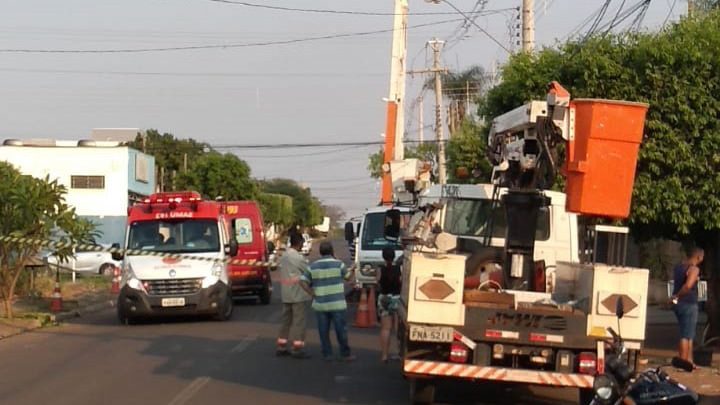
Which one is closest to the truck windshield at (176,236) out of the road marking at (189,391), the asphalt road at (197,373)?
the asphalt road at (197,373)

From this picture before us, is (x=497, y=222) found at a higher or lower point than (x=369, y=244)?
higher

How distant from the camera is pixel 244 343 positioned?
63.3 feet

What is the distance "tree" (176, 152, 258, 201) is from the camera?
6956cm

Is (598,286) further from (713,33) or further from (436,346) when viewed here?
(713,33)

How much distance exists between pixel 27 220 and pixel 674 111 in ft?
44.0

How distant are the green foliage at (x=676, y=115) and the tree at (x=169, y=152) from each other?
6087 cm

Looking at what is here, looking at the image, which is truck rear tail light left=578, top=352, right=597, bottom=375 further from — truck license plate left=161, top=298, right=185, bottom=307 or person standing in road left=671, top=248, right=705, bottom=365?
truck license plate left=161, top=298, right=185, bottom=307

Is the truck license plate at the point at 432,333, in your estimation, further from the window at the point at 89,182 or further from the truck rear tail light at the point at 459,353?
the window at the point at 89,182

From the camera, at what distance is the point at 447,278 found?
11.3 meters

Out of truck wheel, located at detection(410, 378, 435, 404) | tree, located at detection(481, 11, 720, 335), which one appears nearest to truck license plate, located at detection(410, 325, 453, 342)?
truck wheel, located at detection(410, 378, 435, 404)


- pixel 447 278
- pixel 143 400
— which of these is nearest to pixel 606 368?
pixel 447 278

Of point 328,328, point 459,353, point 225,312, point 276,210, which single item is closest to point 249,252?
point 225,312

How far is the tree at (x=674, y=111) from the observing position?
1694cm

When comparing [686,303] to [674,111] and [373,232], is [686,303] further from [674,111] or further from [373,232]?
[373,232]
